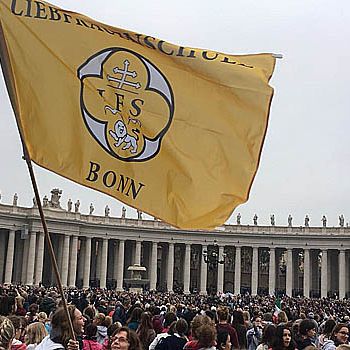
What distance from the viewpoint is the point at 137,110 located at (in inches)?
377

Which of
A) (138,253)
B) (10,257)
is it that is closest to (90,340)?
(10,257)

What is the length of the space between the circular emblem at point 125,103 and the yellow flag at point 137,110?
0.01 meters

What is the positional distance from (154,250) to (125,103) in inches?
3803

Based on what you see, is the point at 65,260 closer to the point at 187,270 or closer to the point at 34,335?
the point at 187,270

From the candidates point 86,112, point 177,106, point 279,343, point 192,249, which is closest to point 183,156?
point 177,106

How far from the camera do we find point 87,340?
11703mm

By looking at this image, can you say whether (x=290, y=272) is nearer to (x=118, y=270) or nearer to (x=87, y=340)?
(x=118, y=270)

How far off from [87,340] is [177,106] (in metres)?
4.22

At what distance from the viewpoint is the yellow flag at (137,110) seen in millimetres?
8609

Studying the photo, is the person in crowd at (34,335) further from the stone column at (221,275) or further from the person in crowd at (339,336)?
the stone column at (221,275)

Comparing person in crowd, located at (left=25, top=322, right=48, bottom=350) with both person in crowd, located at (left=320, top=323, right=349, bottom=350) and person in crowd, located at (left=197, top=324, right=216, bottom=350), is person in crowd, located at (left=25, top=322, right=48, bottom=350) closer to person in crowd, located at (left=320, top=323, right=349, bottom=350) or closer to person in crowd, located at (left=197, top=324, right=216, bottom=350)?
person in crowd, located at (left=197, top=324, right=216, bottom=350)

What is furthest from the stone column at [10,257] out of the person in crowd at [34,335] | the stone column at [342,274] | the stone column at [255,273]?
the person in crowd at [34,335]

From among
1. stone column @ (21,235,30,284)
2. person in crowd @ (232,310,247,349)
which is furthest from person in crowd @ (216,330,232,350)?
stone column @ (21,235,30,284)

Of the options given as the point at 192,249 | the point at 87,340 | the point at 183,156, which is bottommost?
the point at 87,340
